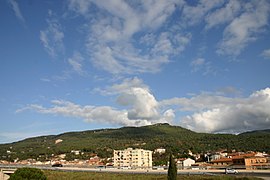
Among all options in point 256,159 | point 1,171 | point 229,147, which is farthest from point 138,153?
point 1,171

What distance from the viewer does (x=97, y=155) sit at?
191m

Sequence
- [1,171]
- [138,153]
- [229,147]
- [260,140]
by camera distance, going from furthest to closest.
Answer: [229,147], [260,140], [138,153], [1,171]

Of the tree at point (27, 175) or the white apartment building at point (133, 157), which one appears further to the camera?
the white apartment building at point (133, 157)

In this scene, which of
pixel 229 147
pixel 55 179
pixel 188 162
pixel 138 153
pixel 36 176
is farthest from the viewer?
pixel 229 147

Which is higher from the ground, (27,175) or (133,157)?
(133,157)

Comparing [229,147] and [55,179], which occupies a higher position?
[229,147]

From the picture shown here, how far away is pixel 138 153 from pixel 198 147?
48091 mm

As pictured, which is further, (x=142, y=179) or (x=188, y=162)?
(x=188, y=162)

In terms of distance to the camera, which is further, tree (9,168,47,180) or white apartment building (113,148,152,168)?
white apartment building (113,148,152,168)

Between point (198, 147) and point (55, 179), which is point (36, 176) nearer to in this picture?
point (55, 179)

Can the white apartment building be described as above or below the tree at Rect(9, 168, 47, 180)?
above

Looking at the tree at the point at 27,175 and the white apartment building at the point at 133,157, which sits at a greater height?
the white apartment building at the point at 133,157

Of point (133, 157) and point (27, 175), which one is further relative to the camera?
point (133, 157)

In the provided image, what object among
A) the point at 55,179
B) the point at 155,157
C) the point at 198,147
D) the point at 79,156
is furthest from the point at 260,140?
the point at 55,179
